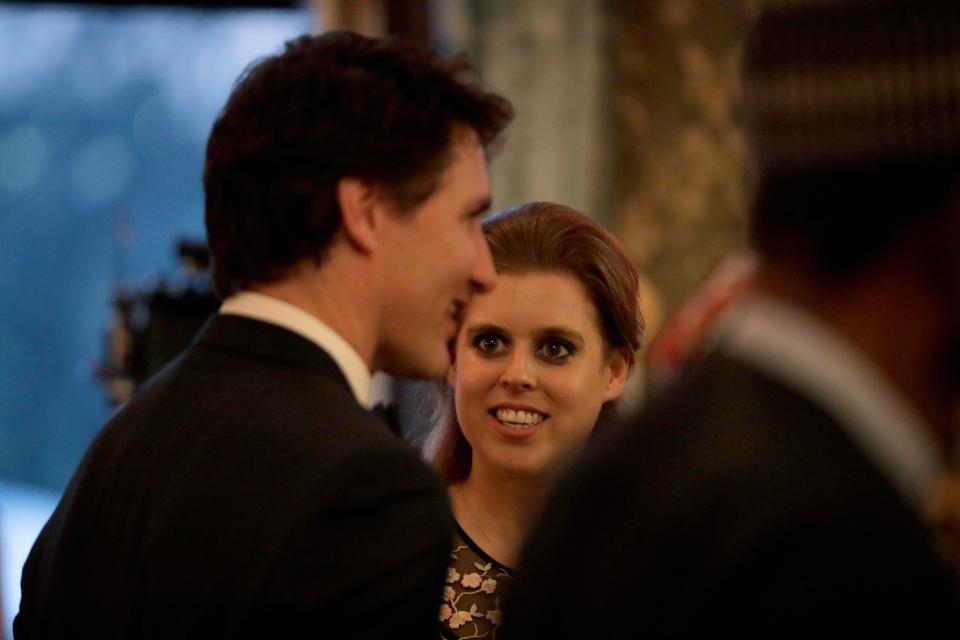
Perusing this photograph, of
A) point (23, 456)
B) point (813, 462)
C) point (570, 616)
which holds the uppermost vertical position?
point (813, 462)

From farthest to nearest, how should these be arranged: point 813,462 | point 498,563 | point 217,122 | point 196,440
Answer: point 498,563 → point 217,122 → point 196,440 → point 813,462

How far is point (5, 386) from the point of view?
6156mm

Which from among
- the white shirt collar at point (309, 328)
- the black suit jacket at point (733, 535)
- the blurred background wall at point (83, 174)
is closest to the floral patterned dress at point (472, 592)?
the white shirt collar at point (309, 328)

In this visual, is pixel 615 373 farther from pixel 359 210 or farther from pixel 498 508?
pixel 359 210

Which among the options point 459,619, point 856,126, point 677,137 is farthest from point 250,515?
point 677,137

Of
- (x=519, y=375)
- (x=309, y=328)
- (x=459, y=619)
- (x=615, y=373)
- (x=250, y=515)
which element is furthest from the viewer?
(x=615, y=373)

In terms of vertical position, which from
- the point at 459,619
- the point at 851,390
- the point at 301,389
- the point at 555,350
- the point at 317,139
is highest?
the point at 317,139

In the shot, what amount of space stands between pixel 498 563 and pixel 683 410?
4.16 ft

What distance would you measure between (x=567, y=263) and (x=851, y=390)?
1392mm

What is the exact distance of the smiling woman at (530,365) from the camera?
7.31 feet

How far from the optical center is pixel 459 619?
82.0 inches

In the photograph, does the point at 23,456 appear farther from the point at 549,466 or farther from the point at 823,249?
the point at 823,249

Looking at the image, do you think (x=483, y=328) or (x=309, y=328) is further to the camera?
(x=483, y=328)

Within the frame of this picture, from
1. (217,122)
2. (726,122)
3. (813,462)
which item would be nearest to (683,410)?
(813,462)
